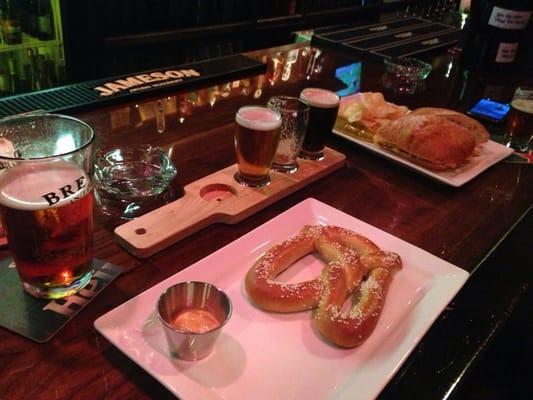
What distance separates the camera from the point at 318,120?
1107 mm

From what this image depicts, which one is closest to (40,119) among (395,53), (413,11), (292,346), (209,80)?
(292,346)

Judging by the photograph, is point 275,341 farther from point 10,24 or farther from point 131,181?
point 10,24

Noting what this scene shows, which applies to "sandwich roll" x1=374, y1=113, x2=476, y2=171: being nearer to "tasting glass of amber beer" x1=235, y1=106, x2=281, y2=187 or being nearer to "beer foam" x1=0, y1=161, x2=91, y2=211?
"tasting glass of amber beer" x1=235, y1=106, x2=281, y2=187

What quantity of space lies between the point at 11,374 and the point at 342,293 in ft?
1.43

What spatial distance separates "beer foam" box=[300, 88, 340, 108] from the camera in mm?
1103

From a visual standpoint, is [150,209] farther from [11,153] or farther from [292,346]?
[292,346]

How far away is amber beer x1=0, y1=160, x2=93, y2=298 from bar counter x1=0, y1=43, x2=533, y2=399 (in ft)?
0.22

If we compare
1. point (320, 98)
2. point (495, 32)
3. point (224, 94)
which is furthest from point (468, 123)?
point (495, 32)

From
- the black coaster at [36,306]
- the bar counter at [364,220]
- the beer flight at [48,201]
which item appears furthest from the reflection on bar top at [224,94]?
the black coaster at [36,306]

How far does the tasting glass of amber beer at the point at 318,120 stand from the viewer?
1.10 metres

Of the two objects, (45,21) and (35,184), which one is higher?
(35,184)

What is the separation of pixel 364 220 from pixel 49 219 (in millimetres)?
577

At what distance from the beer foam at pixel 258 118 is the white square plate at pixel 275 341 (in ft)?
0.83

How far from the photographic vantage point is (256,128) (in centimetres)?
96
